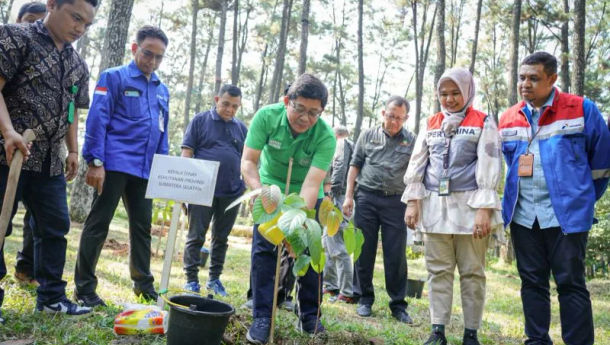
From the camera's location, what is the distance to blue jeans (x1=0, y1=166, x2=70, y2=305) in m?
2.80

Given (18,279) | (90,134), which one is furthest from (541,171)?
(18,279)

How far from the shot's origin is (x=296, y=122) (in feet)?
9.23

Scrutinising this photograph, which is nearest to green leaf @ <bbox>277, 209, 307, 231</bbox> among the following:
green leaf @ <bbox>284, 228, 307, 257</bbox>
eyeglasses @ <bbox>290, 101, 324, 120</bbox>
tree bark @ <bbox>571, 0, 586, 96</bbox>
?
green leaf @ <bbox>284, 228, 307, 257</bbox>

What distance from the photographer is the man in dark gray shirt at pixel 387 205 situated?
425 centimetres

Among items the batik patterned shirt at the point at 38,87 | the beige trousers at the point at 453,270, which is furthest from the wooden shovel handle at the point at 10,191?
the beige trousers at the point at 453,270

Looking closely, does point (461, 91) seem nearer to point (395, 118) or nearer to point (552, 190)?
point (552, 190)

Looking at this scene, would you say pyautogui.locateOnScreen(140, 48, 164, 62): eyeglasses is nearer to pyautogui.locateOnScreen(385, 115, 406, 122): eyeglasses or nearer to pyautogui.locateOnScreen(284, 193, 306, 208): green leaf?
pyautogui.locateOnScreen(284, 193, 306, 208): green leaf

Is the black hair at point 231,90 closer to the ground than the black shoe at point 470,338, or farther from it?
farther from it

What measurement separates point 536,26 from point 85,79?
20.2 m

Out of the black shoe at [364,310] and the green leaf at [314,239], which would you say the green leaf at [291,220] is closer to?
the green leaf at [314,239]

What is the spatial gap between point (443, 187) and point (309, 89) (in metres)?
1.15

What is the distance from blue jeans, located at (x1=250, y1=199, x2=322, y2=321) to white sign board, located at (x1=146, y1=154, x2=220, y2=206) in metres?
0.42

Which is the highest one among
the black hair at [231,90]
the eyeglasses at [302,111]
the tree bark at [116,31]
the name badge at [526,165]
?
the tree bark at [116,31]

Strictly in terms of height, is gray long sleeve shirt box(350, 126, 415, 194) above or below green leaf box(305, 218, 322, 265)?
above
